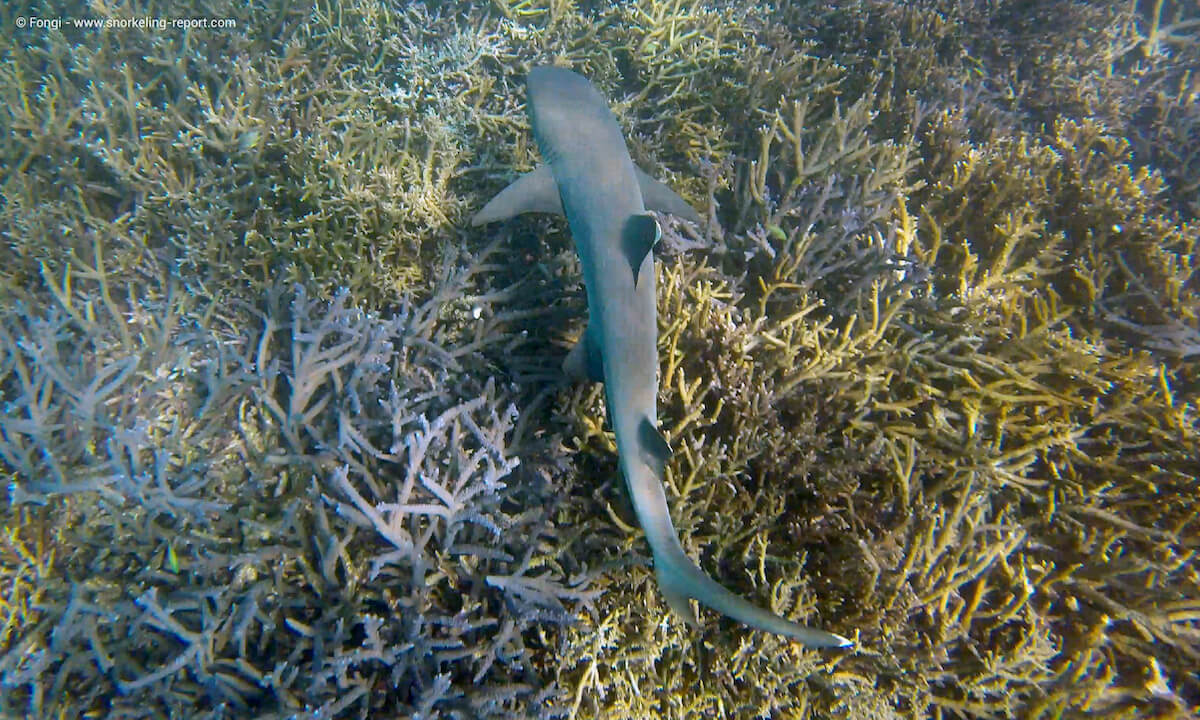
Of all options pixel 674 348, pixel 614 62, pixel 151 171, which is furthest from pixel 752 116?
pixel 151 171

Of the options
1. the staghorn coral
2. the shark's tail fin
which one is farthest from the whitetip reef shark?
the staghorn coral

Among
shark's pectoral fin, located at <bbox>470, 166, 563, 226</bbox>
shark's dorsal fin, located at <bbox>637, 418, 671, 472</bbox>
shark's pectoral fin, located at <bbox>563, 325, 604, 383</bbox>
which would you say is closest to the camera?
shark's dorsal fin, located at <bbox>637, 418, 671, 472</bbox>

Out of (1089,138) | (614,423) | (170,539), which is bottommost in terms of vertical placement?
(170,539)

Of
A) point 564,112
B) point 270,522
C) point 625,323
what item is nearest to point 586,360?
point 625,323

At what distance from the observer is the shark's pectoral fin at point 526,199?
10.3ft

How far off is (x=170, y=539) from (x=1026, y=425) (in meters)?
4.72

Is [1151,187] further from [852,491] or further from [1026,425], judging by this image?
[852,491]

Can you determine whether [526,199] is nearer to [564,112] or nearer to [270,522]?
[564,112]

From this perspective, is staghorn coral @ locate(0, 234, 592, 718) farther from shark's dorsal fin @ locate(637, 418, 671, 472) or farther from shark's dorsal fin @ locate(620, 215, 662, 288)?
shark's dorsal fin @ locate(620, 215, 662, 288)

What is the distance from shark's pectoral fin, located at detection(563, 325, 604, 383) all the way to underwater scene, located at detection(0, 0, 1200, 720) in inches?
1.0

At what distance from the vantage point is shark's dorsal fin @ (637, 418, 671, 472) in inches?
89.8

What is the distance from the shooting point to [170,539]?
2.76m

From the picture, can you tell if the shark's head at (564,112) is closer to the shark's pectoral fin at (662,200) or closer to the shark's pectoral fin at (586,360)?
the shark's pectoral fin at (662,200)

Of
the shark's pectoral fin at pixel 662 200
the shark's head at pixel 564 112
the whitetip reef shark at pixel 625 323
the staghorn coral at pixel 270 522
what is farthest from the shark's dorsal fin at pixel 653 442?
the shark's head at pixel 564 112
